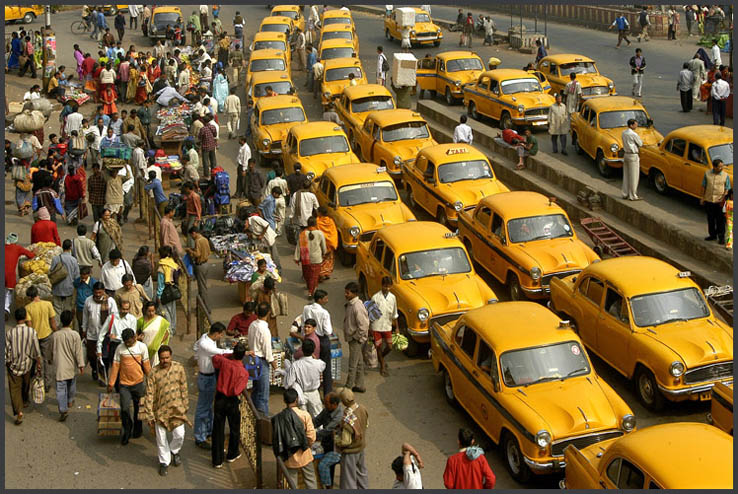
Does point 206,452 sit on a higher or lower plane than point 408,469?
lower

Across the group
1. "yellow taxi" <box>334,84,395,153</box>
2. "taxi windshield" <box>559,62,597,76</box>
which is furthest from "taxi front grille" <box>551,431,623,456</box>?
"taxi windshield" <box>559,62,597,76</box>

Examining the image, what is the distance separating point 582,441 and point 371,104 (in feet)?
53.0

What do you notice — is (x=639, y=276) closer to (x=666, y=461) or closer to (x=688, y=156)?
(x=666, y=461)

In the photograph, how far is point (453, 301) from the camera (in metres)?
15.3

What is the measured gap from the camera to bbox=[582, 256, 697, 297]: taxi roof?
46.2 ft

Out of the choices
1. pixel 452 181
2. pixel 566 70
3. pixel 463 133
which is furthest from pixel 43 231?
pixel 566 70

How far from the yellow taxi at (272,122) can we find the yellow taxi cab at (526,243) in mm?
8257

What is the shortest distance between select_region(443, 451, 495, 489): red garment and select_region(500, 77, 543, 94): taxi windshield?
722 inches

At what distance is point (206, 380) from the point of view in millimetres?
12305

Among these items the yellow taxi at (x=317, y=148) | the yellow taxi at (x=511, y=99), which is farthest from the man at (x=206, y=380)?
the yellow taxi at (x=511, y=99)

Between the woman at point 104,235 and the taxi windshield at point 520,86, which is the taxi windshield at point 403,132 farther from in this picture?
the woman at point 104,235

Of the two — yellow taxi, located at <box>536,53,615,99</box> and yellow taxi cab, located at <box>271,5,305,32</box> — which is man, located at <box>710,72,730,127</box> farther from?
yellow taxi cab, located at <box>271,5,305,32</box>

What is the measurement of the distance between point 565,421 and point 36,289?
7.16m

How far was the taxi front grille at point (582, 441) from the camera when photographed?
11.6 metres
